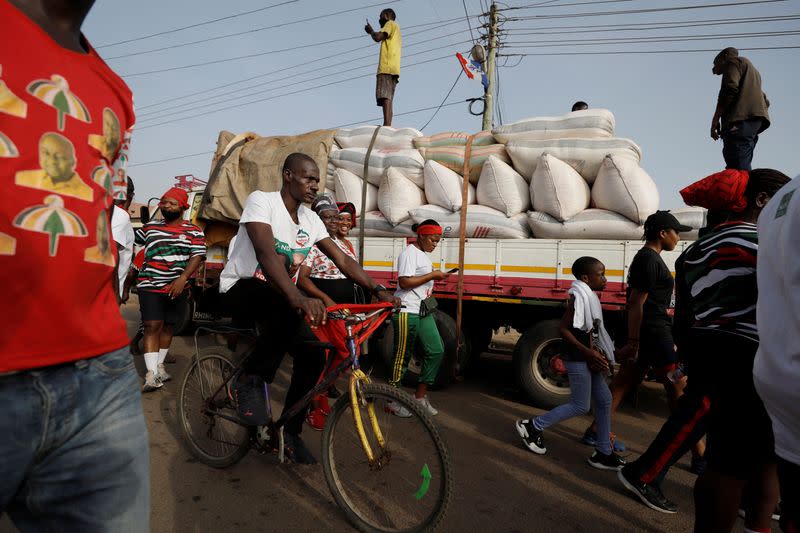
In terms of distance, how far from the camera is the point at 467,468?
10.2 feet

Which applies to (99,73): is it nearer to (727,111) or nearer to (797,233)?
(797,233)

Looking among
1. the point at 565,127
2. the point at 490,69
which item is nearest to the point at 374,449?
the point at 565,127

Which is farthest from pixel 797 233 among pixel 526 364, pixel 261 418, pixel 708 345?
pixel 526 364

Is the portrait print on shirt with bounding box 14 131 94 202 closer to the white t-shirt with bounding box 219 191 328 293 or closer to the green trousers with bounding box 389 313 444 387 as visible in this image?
the white t-shirt with bounding box 219 191 328 293

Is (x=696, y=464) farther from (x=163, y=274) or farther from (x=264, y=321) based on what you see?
(x=163, y=274)

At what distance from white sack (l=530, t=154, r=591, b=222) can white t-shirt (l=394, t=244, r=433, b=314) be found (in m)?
1.36

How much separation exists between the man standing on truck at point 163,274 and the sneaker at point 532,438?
10.6ft

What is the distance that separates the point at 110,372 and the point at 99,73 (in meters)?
0.63

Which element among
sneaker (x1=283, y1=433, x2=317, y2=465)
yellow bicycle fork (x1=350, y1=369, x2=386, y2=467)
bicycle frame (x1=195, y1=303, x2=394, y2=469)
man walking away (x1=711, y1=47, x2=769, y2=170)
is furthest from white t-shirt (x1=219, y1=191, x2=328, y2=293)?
man walking away (x1=711, y1=47, x2=769, y2=170)

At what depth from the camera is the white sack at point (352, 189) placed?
5531mm

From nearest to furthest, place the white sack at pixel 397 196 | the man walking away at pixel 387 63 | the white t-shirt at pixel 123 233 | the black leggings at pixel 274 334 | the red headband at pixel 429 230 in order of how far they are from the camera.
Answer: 1. the black leggings at pixel 274 334
2. the white t-shirt at pixel 123 233
3. the red headband at pixel 429 230
4. the white sack at pixel 397 196
5. the man walking away at pixel 387 63

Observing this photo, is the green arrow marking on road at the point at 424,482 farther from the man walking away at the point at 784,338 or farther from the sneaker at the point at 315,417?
the man walking away at the point at 784,338

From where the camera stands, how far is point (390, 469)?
230cm

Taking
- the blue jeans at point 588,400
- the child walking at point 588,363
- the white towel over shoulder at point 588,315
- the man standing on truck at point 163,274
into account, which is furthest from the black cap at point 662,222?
the man standing on truck at point 163,274
